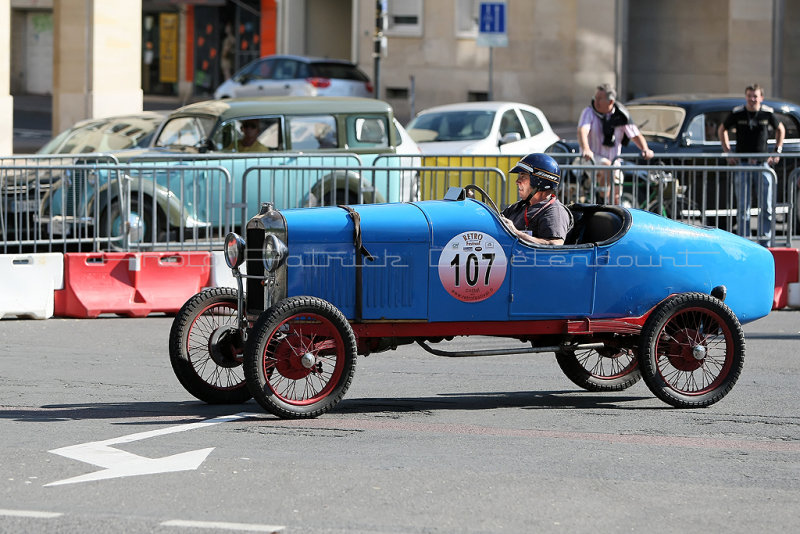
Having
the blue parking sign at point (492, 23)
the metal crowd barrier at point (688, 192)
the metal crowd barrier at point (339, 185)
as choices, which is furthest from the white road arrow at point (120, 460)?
the blue parking sign at point (492, 23)

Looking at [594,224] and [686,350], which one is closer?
[686,350]

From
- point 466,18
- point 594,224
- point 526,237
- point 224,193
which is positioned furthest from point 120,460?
point 466,18

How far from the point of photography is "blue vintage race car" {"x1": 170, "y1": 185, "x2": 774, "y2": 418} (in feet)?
26.2

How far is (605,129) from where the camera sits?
16.1m

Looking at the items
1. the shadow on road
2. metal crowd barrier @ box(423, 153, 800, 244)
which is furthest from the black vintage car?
the shadow on road

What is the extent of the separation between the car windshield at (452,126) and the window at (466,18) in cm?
1598

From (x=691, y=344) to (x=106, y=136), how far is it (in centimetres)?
1052

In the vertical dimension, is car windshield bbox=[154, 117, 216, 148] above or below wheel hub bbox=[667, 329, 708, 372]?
above

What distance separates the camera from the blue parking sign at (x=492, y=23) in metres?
25.9

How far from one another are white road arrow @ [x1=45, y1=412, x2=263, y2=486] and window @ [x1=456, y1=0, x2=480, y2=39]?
1207 inches

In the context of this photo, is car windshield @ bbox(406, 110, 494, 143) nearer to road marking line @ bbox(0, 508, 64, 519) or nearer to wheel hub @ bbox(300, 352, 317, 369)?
wheel hub @ bbox(300, 352, 317, 369)

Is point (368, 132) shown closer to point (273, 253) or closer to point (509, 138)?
point (509, 138)

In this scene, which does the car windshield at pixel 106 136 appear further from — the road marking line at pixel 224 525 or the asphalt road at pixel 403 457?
the road marking line at pixel 224 525

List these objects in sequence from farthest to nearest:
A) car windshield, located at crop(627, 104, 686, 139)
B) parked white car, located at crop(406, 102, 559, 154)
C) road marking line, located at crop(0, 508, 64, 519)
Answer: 1. parked white car, located at crop(406, 102, 559, 154)
2. car windshield, located at crop(627, 104, 686, 139)
3. road marking line, located at crop(0, 508, 64, 519)
